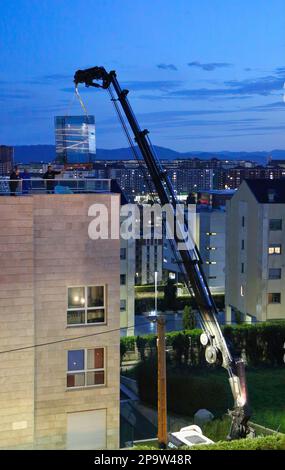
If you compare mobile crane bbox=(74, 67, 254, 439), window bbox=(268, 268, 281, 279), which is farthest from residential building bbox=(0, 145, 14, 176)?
window bbox=(268, 268, 281, 279)

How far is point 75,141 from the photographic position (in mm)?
14281

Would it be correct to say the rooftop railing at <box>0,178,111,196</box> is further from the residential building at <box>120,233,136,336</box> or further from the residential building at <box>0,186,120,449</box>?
the residential building at <box>120,233,136,336</box>

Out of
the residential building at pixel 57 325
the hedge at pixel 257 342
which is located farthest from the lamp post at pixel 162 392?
the hedge at pixel 257 342

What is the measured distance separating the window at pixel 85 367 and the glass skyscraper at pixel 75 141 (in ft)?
14.6

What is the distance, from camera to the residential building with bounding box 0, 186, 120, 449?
11008 millimetres

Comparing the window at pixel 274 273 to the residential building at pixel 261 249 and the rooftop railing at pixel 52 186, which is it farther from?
the rooftop railing at pixel 52 186

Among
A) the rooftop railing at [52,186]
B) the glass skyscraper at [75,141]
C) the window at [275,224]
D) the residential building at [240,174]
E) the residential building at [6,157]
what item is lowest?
the rooftop railing at [52,186]

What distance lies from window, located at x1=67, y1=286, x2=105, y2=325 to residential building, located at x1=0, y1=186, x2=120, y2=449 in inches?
0.7

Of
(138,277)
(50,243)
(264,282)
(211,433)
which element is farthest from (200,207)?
(50,243)

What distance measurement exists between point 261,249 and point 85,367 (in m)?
21.2

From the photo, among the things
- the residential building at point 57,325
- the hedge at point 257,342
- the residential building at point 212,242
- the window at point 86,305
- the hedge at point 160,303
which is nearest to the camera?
the residential building at point 57,325

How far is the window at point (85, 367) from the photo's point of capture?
11.6 metres
